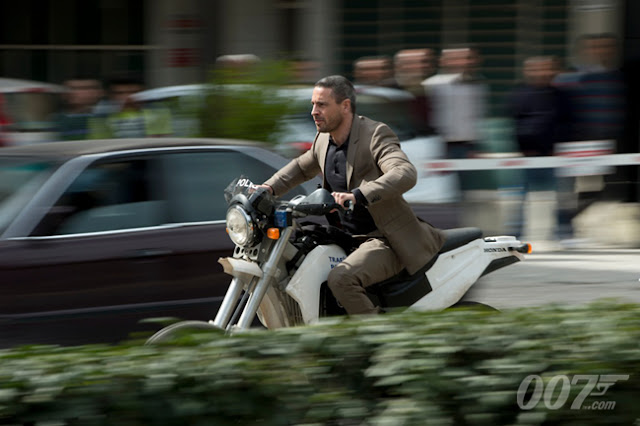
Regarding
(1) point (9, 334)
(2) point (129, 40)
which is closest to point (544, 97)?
(1) point (9, 334)

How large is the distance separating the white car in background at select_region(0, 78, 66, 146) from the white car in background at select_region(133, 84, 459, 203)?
90cm

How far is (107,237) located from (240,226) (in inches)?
48.5

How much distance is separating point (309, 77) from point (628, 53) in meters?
4.62

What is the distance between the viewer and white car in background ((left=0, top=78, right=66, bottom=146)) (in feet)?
32.8

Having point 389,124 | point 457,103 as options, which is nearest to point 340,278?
point 389,124

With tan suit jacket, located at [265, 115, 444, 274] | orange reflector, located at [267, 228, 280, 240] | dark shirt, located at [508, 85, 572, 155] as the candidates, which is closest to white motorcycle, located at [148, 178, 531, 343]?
orange reflector, located at [267, 228, 280, 240]

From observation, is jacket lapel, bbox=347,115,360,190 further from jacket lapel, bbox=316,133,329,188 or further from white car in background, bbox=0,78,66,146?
white car in background, bbox=0,78,66,146

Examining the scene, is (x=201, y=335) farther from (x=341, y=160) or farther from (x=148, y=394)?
(x=341, y=160)

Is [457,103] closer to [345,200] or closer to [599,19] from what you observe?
[599,19]

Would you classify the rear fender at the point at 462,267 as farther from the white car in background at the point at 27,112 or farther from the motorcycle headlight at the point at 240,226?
the white car in background at the point at 27,112

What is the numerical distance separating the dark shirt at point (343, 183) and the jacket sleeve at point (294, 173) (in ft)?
0.47

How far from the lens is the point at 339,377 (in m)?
3.36

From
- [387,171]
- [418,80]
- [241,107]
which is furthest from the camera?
[418,80]

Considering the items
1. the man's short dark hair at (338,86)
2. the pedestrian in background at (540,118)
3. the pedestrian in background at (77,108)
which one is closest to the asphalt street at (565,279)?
the pedestrian in background at (540,118)
